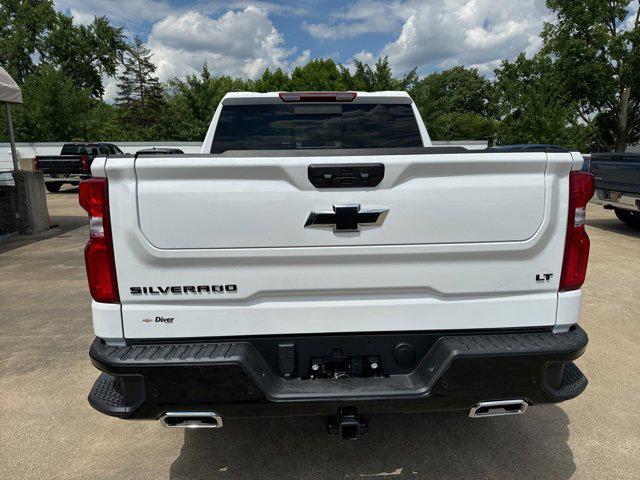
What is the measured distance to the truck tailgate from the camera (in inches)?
77.5

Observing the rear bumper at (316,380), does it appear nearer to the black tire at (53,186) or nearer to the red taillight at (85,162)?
the red taillight at (85,162)

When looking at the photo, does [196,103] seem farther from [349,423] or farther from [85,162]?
[349,423]

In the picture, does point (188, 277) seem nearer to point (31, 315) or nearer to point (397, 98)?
point (397, 98)

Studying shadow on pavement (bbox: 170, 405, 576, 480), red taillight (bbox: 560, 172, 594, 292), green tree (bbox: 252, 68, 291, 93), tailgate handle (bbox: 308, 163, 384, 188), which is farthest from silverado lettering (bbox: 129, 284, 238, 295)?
green tree (bbox: 252, 68, 291, 93)

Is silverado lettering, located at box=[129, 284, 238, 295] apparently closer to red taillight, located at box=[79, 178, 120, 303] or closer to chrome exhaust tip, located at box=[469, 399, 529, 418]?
red taillight, located at box=[79, 178, 120, 303]

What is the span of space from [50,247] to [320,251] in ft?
29.1

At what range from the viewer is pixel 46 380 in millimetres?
3676

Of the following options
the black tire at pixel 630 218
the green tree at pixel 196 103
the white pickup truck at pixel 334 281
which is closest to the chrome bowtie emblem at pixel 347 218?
the white pickup truck at pixel 334 281

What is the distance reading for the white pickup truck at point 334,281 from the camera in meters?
1.97

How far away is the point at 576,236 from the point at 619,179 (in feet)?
27.6

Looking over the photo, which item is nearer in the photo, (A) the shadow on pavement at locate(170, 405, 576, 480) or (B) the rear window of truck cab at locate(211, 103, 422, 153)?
(A) the shadow on pavement at locate(170, 405, 576, 480)

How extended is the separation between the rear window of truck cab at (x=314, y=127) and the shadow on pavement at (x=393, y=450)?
2.15 meters

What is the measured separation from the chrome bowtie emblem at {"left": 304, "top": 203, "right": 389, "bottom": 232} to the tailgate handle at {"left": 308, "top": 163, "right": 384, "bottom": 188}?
10 centimetres

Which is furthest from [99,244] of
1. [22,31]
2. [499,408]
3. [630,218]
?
[22,31]
